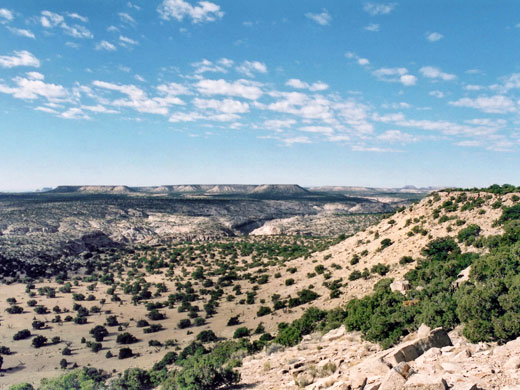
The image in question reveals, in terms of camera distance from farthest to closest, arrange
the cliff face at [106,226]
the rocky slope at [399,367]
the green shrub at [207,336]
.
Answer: the cliff face at [106,226] < the green shrub at [207,336] < the rocky slope at [399,367]

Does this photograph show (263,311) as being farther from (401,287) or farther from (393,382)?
(393,382)

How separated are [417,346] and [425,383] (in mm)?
3458

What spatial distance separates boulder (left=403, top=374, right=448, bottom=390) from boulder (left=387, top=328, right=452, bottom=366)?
185 centimetres

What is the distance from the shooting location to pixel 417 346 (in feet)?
35.6

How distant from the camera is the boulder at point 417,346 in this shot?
33.5 ft

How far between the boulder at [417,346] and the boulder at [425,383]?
1848mm

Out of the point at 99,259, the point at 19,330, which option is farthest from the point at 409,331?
the point at 99,259

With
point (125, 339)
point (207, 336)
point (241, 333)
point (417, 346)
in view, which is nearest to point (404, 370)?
point (417, 346)

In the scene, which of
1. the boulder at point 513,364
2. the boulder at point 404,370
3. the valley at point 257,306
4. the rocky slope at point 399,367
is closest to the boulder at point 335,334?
the valley at point 257,306

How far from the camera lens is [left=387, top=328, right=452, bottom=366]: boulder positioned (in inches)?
402

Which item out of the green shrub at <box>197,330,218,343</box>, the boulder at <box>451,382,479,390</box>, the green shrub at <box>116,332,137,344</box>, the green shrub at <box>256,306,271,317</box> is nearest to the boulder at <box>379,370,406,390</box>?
the boulder at <box>451,382,479,390</box>

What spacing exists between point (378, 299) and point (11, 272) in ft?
189

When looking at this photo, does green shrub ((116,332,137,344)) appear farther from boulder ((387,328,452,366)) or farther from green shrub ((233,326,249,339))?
boulder ((387,328,452,366))

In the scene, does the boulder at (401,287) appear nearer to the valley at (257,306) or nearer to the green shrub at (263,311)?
the valley at (257,306)
